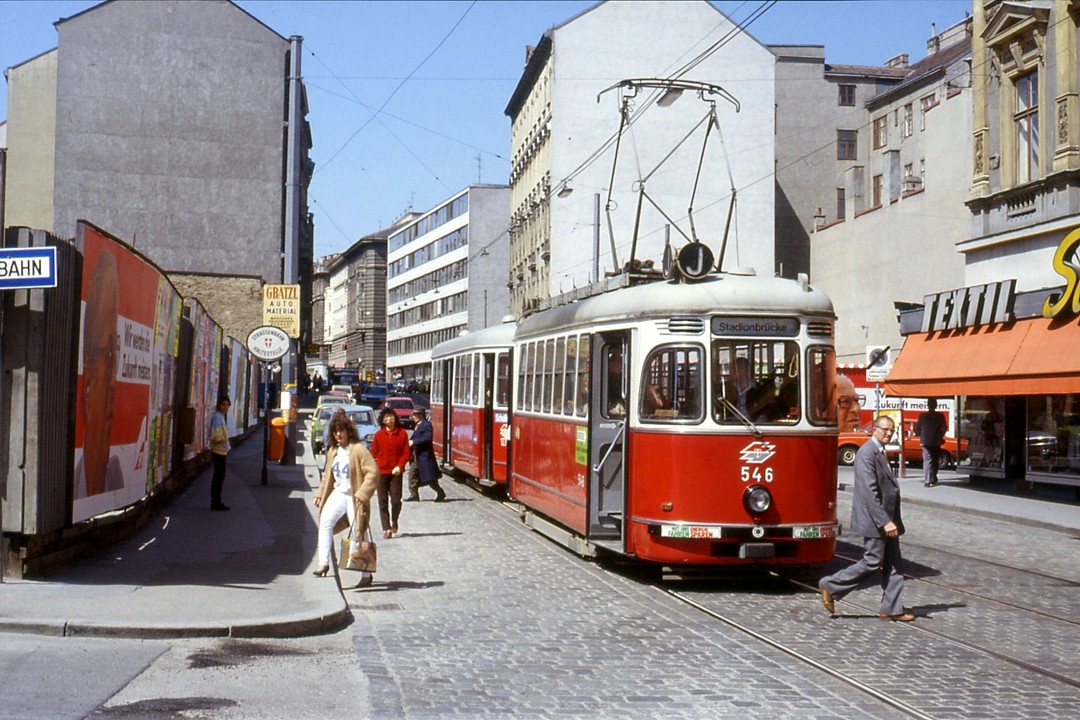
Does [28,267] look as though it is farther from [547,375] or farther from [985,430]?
[985,430]

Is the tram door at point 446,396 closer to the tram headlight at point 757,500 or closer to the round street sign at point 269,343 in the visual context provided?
the round street sign at point 269,343

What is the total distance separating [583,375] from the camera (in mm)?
14570

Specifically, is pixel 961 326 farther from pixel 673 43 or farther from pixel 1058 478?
pixel 673 43

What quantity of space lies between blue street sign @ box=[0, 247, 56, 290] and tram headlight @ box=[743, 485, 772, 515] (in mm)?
6404

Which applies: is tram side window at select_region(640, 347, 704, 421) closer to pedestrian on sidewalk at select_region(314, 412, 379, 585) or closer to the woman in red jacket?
pedestrian on sidewalk at select_region(314, 412, 379, 585)

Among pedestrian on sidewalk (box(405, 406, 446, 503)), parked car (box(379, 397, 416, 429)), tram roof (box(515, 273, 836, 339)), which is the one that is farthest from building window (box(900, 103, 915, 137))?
tram roof (box(515, 273, 836, 339))

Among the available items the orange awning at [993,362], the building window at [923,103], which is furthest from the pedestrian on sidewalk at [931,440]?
the building window at [923,103]

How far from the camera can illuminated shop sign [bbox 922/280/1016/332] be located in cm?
2670

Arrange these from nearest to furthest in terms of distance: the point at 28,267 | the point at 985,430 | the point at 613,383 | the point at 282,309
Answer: the point at 28,267 < the point at 613,383 < the point at 282,309 < the point at 985,430

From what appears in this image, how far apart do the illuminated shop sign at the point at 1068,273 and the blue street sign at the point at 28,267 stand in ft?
61.4

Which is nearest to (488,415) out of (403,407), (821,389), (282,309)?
(282,309)

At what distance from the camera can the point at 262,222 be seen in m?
60.1

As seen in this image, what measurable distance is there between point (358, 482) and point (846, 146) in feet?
202

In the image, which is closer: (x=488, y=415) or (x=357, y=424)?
(x=488, y=415)
